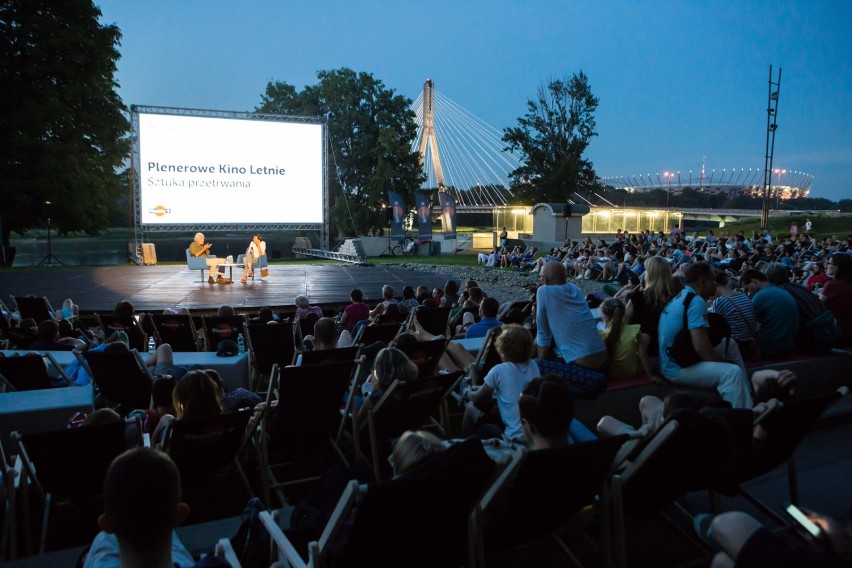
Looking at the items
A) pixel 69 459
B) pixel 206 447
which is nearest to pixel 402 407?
pixel 206 447

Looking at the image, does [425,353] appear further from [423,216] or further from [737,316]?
[423,216]

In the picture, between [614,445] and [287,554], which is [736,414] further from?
[287,554]

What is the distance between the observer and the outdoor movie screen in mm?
19625

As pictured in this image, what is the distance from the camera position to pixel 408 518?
186 centimetres

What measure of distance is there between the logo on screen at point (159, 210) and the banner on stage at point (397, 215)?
9329mm

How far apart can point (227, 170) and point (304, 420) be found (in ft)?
60.9

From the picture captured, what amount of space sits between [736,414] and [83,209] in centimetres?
2688

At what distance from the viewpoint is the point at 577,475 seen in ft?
7.03

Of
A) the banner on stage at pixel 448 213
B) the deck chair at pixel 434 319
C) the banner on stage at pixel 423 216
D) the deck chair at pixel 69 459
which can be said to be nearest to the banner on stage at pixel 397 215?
the banner on stage at pixel 423 216

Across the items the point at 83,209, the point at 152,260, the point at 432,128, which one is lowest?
the point at 152,260

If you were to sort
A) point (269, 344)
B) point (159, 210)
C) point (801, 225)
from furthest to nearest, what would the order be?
point (801, 225) → point (159, 210) → point (269, 344)

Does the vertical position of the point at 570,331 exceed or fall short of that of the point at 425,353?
it exceeds it

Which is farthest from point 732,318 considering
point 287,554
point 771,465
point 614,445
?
point 287,554

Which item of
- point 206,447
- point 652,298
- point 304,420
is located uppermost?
point 652,298
